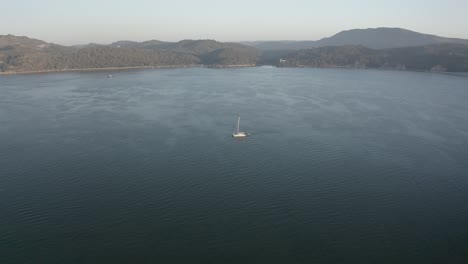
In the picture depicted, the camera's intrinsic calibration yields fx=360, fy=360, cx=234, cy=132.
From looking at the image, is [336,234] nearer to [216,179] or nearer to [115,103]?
[216,179]

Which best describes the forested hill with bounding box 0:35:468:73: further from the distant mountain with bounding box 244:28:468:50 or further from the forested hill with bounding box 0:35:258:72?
the distant mountain with bounding box 244:28:468:50

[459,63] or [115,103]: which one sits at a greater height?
[459,63]

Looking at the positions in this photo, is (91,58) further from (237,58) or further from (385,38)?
(385,38)

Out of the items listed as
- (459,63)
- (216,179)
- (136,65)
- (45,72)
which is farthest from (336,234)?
(136,65)

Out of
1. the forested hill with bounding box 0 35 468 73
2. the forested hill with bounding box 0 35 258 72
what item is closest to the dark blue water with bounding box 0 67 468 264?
the forested hill with bounding box 0 35 468 73

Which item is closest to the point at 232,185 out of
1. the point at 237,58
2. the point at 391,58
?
the point at 391,58
